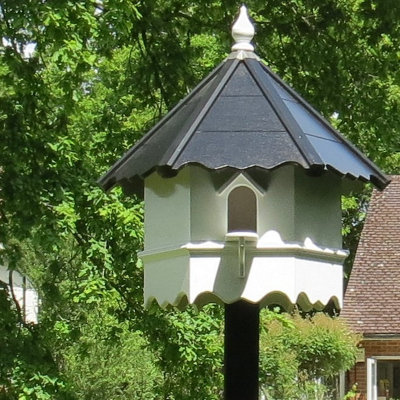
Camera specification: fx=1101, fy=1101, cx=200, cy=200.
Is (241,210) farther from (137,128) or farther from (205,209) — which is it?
(137,128)

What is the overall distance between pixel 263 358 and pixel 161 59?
300 inches

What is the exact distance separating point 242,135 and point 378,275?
17732 mm

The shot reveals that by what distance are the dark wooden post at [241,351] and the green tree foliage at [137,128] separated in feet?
16.4

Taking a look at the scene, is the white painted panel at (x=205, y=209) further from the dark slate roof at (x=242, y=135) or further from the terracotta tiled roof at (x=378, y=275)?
the terracotta tiled roof at (x=378, y=275)

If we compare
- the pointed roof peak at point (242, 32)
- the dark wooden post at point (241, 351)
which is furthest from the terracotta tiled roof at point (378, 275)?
the dark wooden post at point (241, 351)

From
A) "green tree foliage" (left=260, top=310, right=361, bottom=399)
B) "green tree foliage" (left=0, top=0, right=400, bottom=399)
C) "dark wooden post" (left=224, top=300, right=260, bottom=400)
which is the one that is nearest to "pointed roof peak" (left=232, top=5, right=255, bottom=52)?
"dark wooden post" (left=224, top=300, right=260, bottom=400)

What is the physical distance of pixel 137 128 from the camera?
10703 mm

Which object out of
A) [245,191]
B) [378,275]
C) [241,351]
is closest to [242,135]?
[245,191]

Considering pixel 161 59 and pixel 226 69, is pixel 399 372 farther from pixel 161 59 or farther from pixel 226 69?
pixel 226 69

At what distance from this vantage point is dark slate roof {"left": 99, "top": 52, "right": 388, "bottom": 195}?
9.42 feet

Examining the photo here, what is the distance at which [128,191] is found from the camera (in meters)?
3.50

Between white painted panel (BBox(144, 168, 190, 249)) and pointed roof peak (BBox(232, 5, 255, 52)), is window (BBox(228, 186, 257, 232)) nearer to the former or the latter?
white painted panel (BBox(144, 168, 190, 249))

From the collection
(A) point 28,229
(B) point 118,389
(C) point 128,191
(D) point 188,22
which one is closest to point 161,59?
(D) point 188,22

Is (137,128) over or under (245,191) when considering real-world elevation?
over
